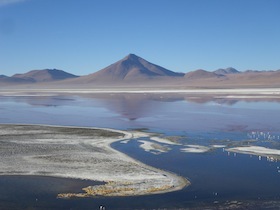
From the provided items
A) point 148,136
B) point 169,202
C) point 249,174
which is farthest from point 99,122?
point 169,202

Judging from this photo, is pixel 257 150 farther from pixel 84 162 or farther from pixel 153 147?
pixel 84 162

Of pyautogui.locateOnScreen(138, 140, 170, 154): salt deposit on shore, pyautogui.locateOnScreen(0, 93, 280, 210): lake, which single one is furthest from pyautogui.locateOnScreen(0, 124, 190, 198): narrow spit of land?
pyautogui.locateOnScreen(138, 140, 170, 154): salt deposit on shore

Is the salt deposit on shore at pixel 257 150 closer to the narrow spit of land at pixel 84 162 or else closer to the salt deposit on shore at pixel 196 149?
the salt deposit on shore at pixel 196 149

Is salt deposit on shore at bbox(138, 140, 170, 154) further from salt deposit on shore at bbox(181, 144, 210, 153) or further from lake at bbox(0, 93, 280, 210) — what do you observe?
salt deposit on shore at bbox(181, 144, 210, 153)

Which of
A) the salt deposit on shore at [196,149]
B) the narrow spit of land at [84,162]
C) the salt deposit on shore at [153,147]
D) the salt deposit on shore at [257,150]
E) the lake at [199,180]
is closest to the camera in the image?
the lake at [199,180]

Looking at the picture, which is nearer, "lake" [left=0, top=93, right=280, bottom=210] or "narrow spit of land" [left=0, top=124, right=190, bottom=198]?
"lake" [left=0, top=93, right=280, bottom=210]

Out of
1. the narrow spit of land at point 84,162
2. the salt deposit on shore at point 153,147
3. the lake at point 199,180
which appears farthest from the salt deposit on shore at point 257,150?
the narrow spit of land at point 84,162

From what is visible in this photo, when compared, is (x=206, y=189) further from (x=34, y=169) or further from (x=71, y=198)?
(x=34, y=169)

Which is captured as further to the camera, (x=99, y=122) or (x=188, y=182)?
(x=99, y=122)
